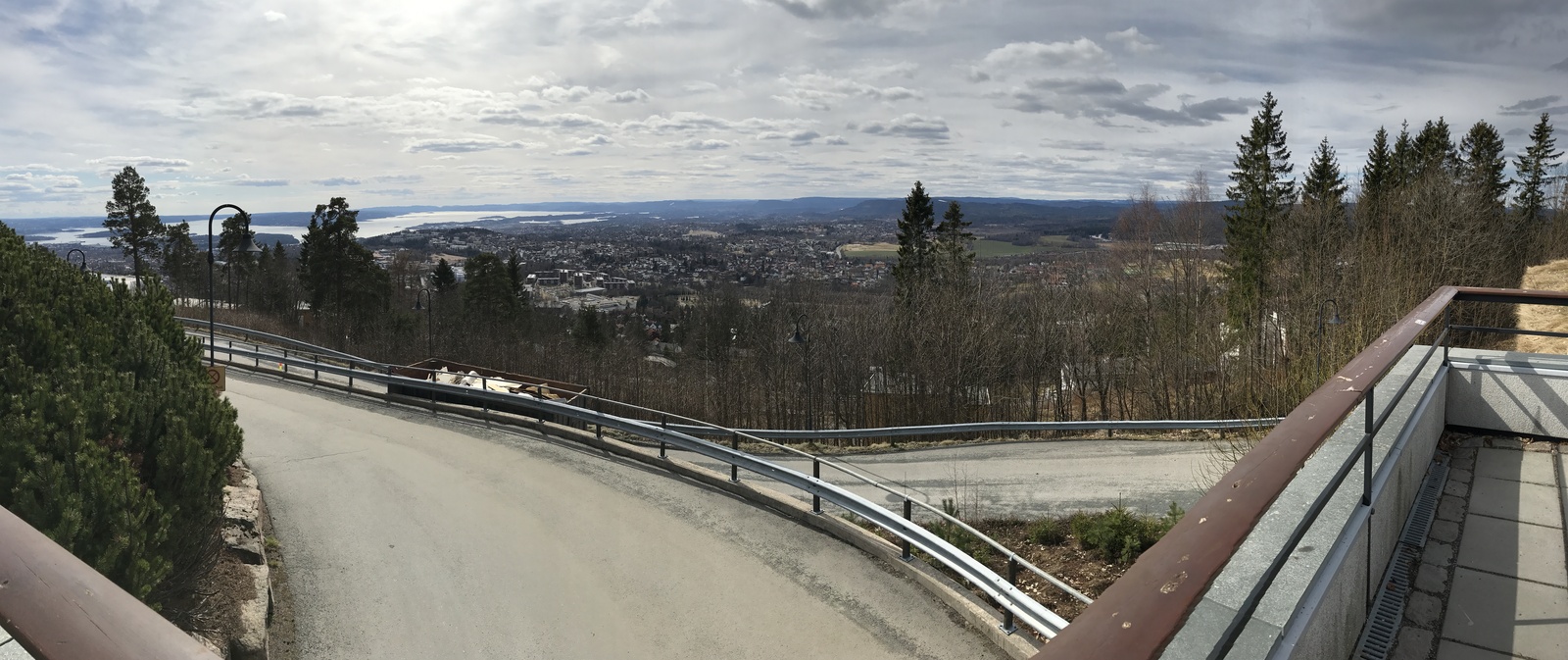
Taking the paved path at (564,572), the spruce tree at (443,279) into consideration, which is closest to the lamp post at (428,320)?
A: the spruce tree at (443,279)

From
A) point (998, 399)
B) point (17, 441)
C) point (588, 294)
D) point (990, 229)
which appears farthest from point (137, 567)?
point (990, 229)

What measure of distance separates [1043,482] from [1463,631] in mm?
12463

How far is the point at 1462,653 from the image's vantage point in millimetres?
3010

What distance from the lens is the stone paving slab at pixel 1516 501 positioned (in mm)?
4160

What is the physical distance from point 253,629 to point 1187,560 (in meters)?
8.41

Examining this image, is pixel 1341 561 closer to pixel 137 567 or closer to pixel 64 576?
pixel 64 576

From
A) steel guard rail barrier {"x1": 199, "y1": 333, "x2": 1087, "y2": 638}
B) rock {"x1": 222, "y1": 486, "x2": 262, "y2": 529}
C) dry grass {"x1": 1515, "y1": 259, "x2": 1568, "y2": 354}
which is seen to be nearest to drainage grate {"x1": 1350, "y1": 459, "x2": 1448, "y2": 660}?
steel guard rail barrier {"x1": 199, "y1": 333, "x2": 1087, "y2": 638}

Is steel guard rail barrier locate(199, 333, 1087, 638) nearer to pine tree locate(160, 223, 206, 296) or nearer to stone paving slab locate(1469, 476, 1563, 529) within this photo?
stone paving slab locate(1469, 476, 1563, 529)

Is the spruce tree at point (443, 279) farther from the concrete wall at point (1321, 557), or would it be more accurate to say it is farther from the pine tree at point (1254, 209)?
A: the concrete wall at point (1321, 557)

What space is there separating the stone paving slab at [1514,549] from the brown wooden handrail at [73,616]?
4.54m

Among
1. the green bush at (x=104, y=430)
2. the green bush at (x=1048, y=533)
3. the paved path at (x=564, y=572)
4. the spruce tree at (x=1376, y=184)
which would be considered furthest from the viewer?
the spruce tree at (x=1376, y=184)

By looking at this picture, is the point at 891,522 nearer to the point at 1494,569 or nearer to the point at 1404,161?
the point at 1494,569

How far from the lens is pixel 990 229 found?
159m

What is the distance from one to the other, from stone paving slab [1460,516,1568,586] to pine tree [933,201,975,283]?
48.2m
